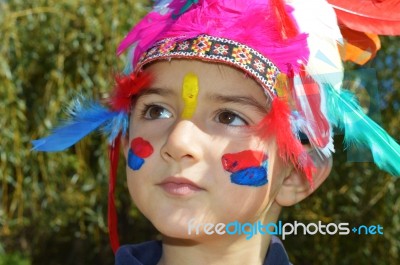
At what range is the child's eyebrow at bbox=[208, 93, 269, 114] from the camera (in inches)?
72.1

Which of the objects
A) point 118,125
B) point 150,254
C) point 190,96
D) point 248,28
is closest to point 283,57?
point 248,28

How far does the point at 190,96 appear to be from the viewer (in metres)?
1.83

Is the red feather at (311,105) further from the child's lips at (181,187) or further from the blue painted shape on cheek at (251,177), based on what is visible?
the child's lips at (181,187)

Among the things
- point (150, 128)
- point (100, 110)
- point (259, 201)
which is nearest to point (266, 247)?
point (259, 201)

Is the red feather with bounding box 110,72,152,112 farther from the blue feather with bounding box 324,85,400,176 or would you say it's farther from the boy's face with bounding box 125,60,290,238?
the blue feather with bounding box 324,85,400,176

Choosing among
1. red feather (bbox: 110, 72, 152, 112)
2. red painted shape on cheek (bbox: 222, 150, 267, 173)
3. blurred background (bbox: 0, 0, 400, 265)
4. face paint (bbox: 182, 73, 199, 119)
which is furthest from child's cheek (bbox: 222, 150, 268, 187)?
blurred background (bbox: 0, 0, 400, 265)

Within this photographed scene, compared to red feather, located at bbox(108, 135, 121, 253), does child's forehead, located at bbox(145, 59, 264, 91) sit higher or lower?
higher

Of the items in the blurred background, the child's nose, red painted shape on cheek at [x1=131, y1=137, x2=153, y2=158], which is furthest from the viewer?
the blurred background

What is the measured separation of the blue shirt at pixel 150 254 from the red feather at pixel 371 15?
555 mm

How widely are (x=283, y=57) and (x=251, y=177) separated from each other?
0.27 meters

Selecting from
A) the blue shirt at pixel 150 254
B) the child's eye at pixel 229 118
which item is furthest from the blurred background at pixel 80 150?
the child's eye at pixel 229 118

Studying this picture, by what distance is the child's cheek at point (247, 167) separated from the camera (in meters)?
1.82

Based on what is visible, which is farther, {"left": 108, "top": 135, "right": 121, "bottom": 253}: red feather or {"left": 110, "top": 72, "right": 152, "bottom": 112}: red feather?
{"left": 108, "top": 135, "right": 121, "bottom": 253}: red feather

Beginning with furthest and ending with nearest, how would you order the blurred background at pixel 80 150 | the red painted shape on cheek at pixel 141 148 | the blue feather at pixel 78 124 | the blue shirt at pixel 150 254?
the blurred background at pixel 80 150, the blue feather at pixel 78 124, the blue shirt at pixel 150 254, the red painted shape on cheek at pixel 141 148
